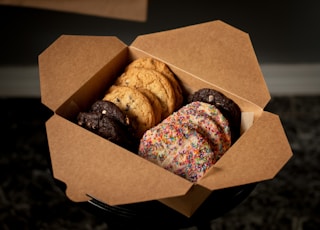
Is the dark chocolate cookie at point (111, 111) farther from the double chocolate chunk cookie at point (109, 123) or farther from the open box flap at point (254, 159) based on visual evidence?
the open box flap at point (254, 159)

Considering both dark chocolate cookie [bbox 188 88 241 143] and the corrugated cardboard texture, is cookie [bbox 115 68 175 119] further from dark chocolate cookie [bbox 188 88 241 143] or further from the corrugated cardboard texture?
the corrugated cardboard texture

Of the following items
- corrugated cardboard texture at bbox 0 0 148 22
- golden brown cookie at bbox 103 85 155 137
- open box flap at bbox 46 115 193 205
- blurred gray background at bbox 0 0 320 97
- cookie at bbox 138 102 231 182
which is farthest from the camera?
blurred gray background at bbox 0 0 320 97

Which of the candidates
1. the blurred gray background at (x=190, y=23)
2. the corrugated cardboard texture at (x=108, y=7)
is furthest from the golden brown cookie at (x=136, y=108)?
the blurred gray background at (x=190, y=23)

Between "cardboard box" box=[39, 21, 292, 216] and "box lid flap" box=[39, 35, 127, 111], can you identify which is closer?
"cardboard box" box=[39, 21, 292, 216]

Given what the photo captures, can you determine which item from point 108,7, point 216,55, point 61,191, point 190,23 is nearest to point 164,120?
point 216,55

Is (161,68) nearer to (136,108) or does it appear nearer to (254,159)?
(136,108)

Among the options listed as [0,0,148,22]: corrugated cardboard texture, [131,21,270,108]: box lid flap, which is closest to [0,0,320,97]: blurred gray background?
[131,21,270,108]: box lid flap

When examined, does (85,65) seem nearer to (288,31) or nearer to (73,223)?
(73,223)

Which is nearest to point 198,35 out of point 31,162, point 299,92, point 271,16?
point 271,16
